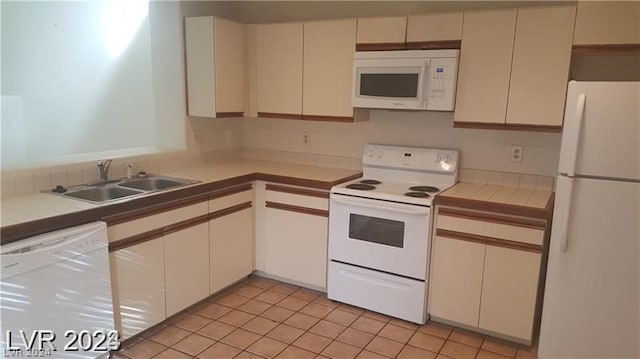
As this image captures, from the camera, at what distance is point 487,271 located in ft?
8.61

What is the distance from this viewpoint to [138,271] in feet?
8.20

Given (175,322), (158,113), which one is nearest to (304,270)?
(175,322)

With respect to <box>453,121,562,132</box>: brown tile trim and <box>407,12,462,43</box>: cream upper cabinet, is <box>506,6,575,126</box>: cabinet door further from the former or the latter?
<box>407,12,462,43</box>: cream upper cabinet

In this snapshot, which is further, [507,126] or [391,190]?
[391,190]

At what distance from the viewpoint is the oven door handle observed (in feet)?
8.87

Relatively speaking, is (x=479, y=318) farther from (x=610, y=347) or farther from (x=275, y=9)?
(x=275, y=9)

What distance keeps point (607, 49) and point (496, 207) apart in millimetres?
1045

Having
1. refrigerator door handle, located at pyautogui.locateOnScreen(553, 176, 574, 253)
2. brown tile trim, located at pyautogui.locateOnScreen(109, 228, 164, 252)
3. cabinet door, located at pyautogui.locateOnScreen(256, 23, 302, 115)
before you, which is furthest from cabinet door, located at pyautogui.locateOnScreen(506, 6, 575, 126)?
brown tile trim, located at pyautogui.locateOnScreen(109, 228, 164, 252)

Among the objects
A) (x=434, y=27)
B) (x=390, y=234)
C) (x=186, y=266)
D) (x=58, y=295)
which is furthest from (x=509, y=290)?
(x=58, y=295)

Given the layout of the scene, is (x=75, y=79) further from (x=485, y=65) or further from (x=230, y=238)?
(x=485, y=65)

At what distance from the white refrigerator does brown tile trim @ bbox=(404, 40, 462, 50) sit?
33.4 inches

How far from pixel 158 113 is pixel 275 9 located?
1318 millimetres

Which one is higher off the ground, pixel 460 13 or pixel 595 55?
pixel 460 13

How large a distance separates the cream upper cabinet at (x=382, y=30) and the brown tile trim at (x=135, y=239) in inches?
73.6
